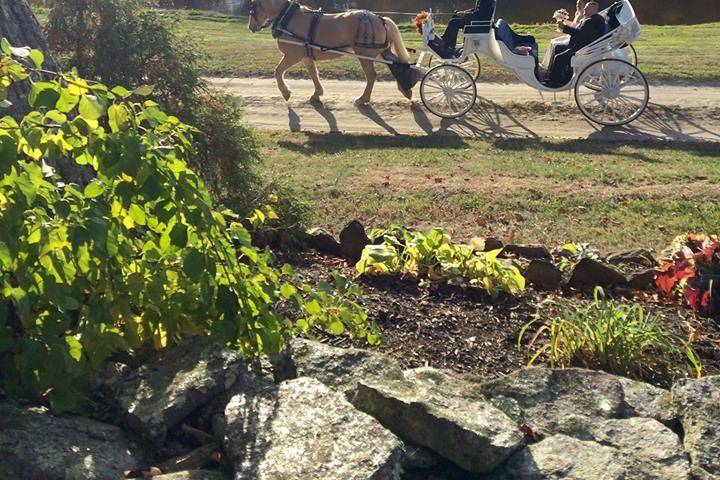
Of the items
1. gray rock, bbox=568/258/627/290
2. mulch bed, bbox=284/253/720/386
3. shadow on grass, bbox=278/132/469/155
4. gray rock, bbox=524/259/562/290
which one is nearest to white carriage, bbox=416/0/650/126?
shadow on grass, bbox=278/132/469/155

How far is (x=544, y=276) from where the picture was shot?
5.13 metres

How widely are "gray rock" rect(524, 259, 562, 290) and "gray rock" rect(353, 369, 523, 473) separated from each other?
1.94 metres

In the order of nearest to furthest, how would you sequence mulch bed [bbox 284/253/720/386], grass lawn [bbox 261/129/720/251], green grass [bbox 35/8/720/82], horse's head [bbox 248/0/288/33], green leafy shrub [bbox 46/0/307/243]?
1. mulch bed [bbox 284/253/720/386]
2. green leafy shrub [bbox 46/0/307/243]
3. grass lawn [bbox 261/129/720/251]
4. horse's head [bbox 248/0/288/33]
5. green grass [bbox 35/8/720/82]

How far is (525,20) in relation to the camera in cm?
3019

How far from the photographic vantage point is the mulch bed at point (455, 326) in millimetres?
4176

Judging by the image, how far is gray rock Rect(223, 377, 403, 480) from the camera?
2748mm

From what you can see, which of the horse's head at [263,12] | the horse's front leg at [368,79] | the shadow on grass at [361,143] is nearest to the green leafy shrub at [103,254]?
the shadow on grass at [361,143]

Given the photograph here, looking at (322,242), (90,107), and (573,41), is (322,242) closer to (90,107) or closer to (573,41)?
(90,107)

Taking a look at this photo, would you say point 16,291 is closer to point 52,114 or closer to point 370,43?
point 52,114

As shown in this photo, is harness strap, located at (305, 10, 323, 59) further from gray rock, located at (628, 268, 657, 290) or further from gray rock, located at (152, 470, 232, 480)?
gray rock, located at (152, 470, 232, 480)

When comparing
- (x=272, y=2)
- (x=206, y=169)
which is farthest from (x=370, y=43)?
(x=206, y=169)

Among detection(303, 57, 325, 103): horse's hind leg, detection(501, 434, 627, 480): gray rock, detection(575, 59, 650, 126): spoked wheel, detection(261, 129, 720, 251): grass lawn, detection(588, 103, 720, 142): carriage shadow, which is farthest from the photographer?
detection(303, 57, 325, 103): horse's hind leg

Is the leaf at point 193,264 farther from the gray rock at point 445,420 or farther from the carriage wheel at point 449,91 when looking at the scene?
the carriage wheel at point 449,91

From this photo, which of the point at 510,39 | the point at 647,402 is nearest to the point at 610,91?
the point at 510,39
